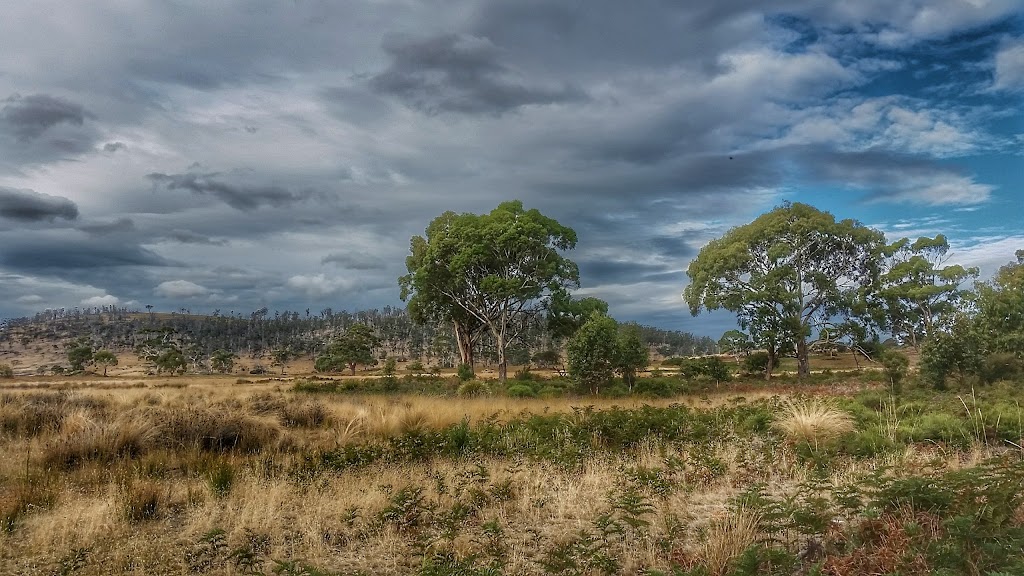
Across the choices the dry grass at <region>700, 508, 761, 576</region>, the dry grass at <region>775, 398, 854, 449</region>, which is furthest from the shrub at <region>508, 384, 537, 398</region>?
the dry grass at <region>700, 508, 761, 576</region>

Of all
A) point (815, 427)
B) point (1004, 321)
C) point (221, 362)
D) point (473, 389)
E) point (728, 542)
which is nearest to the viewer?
point (728, 542)

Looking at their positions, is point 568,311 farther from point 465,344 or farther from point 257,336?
point 257,336

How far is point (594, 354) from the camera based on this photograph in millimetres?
27312

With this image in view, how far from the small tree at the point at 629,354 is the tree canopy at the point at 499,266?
5732 mm

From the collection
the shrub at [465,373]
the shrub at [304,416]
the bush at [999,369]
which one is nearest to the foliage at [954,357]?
the bush at [999,369]

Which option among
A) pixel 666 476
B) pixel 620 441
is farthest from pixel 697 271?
pixel 666 476

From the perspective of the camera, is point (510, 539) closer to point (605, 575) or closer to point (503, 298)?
point (605, 575)

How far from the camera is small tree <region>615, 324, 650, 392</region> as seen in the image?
27719mm

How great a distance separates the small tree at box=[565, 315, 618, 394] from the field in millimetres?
12415

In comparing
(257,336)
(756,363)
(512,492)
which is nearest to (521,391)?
(512,492)

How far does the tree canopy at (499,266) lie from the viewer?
32562mm

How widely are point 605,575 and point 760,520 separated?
1790 mm

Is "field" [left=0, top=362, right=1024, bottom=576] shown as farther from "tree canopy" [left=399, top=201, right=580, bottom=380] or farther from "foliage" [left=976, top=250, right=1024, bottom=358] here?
"tree canopy" [left=399, top=201, right=580, bottom=380]

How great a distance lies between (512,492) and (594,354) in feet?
64.6
